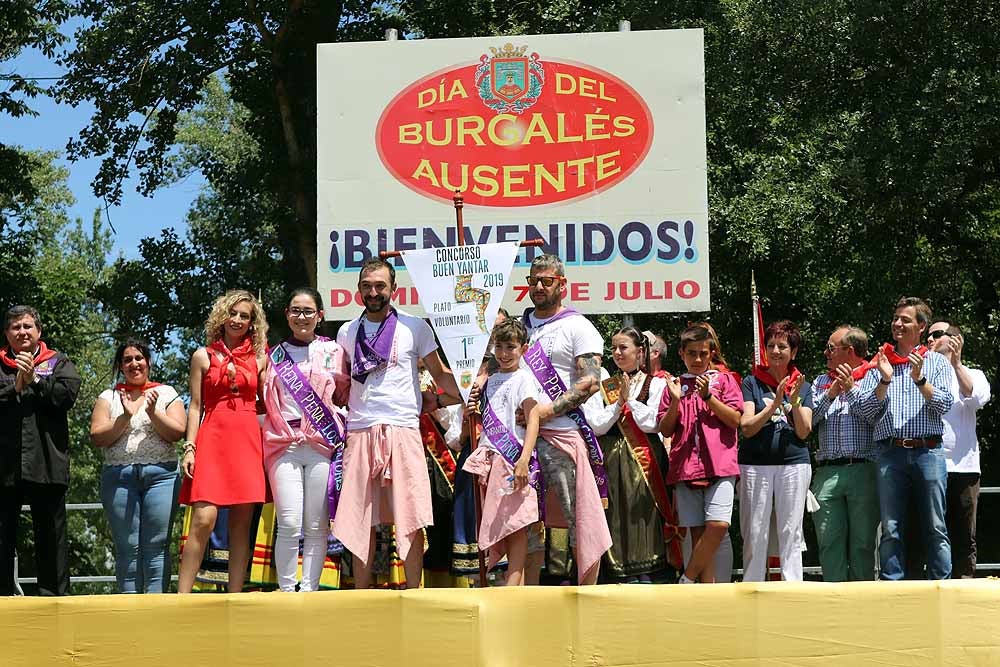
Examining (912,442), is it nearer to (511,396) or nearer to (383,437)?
(511,396)

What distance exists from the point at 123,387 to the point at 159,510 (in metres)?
0.66

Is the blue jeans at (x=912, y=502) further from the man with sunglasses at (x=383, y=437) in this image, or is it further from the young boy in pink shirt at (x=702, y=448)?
the man with sunglasses at (x=383, y=437)

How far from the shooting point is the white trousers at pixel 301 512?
6.29 meters

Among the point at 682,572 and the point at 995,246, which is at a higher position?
the point at 995,246

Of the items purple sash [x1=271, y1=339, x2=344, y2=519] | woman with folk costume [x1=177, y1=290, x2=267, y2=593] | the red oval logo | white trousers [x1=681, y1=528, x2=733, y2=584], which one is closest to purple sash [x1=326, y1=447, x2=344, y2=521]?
purple sash [x1=271, y1=339, x2=344, y2=519]

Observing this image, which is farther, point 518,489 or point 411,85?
point 411,85

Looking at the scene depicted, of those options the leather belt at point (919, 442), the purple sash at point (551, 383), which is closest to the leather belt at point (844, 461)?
the leather belt at point (919, 442)

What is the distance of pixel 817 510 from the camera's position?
284 inches

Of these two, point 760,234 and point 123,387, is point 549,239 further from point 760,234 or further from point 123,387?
point 760,234

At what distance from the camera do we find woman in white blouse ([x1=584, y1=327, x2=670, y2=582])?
22.8 feet

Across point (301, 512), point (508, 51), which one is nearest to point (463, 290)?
point (301, 512)

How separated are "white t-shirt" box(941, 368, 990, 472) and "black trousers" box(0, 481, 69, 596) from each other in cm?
439

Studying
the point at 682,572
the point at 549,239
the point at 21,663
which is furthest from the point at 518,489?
the point at 549,239

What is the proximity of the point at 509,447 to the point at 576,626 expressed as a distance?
1.21m
